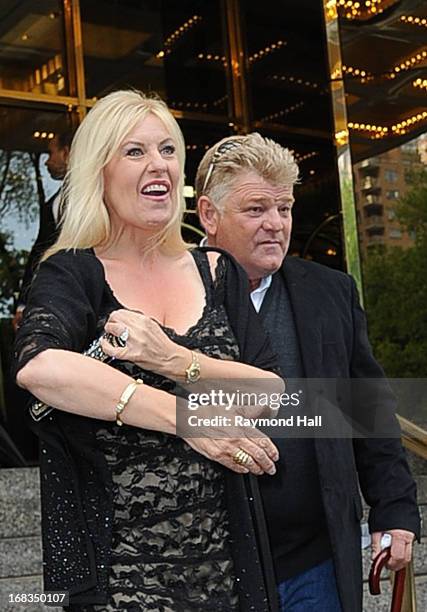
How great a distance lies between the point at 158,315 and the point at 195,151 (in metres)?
5.66

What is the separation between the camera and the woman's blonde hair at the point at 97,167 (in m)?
2.08

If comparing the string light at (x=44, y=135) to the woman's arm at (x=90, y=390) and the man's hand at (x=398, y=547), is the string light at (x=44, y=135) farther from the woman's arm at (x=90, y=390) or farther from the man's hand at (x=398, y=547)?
the woman's arm at (x=90, y=390)

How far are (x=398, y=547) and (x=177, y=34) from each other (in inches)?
227

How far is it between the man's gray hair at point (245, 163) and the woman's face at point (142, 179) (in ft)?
2.21

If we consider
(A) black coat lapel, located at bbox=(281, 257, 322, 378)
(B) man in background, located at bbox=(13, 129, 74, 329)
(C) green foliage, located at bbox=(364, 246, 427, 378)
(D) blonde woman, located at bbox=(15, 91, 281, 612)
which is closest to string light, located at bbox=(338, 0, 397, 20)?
(C) green foliage, located at bbox=(364, 246, 427, 378)

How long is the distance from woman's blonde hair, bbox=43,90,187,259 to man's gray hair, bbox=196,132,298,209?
0.64m

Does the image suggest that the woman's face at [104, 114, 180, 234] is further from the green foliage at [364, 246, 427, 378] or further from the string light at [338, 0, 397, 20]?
the string light at [338, 0, 397, 20]

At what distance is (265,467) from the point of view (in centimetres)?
199

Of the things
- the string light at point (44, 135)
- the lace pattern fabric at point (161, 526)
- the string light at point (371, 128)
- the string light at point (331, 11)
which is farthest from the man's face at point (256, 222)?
the string light at point (44, 135)

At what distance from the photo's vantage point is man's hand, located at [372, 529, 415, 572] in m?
2.59

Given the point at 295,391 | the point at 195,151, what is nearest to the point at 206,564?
the point at 295,391

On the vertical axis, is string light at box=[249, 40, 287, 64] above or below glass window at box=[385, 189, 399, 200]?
above

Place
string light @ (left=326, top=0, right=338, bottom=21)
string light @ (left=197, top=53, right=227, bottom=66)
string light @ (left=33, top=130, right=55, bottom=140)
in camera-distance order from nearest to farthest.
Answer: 1. string light @ (left=326, top=0, right=338, bottom=21)
2. string light @ (left=33, top=130, right=55, bottom=140)
3. string light @ (left=197, top=53, right=227, bottom=66)

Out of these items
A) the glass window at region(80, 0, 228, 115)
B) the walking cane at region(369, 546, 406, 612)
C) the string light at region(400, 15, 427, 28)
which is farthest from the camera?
the glass window at region(80, 0, 228, 115)
